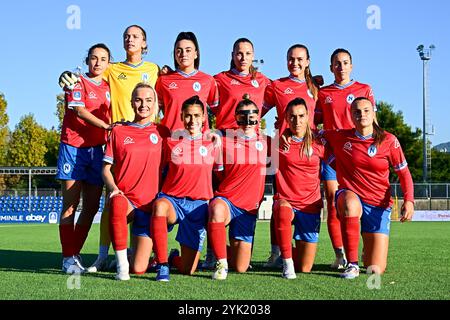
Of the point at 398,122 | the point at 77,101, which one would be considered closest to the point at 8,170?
the point at 77,101

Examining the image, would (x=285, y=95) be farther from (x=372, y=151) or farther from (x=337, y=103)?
(x=372, y=151)

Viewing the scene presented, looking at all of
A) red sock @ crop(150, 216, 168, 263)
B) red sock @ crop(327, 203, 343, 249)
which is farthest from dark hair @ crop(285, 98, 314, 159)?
red sock @ crop(150, 216, 168, 263)

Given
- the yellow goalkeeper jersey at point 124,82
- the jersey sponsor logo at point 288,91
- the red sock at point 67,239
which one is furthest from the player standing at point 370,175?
the red sock at point 67,239

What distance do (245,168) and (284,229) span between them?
2.43 ft

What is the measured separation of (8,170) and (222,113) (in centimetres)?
2322

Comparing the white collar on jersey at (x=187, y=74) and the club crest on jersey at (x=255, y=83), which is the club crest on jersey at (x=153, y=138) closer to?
the white collar on jersey at (x=187, y=74)

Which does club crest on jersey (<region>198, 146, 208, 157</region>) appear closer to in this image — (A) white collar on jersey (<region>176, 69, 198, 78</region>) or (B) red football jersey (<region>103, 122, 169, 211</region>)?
(B) red football jersey (<region>103, 122, 169, 211</region>)

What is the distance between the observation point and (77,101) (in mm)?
6012

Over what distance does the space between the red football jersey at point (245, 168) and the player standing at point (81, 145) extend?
4.27 ft

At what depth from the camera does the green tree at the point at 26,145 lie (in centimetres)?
3862

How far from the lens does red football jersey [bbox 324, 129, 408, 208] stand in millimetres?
5691

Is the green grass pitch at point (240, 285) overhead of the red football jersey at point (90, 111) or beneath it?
beneath

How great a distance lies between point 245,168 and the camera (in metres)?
5.83
